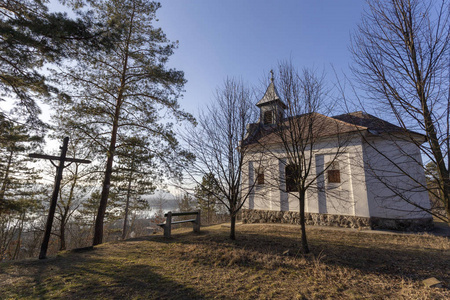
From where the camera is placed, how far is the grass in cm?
360

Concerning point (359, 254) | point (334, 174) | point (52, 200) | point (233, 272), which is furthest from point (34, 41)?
point (334, 174)

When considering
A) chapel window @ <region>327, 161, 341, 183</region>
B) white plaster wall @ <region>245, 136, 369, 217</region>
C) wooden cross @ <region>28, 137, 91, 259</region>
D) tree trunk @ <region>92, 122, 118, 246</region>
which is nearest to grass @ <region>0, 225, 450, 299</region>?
wooden cross @ <region>28, 137, 91, 259</region>

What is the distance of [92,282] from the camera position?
4.10 m

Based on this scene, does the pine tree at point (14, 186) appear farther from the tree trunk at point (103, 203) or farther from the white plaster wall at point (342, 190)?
the white plaster wall at point (342, 190)

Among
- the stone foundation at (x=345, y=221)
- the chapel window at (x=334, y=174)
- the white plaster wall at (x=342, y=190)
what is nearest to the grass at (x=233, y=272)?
the stone foundation at (x=345, y=221)

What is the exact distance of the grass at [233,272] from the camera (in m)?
3.60

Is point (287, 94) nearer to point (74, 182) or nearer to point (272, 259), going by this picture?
point (272, 259)

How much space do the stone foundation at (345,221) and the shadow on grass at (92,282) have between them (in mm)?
9578

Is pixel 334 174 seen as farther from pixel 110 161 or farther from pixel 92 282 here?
pixel 110 161

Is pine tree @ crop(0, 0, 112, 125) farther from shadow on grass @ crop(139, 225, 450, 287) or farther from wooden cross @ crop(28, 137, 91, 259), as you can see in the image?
shadow on grass @ crop(139, 225, 450, 287)

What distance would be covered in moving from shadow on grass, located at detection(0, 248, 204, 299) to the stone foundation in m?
9.58

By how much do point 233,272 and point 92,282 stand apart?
3.04m

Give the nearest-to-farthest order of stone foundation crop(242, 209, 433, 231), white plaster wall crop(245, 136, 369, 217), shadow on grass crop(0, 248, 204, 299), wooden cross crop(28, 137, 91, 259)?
shadow on grass crop(0, 248, 204, 299) → wooden cross crop(28, 137, 91, 259) → stone foundation crop(242, 209, 433, 231) → white plaster wall crop(245, 136, 369, 217)

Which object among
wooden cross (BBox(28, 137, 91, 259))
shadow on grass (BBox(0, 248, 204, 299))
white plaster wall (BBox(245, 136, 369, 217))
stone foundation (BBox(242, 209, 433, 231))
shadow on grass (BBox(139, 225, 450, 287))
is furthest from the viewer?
Result: white plaster wall (BBox(245, 136, 369, 217))
